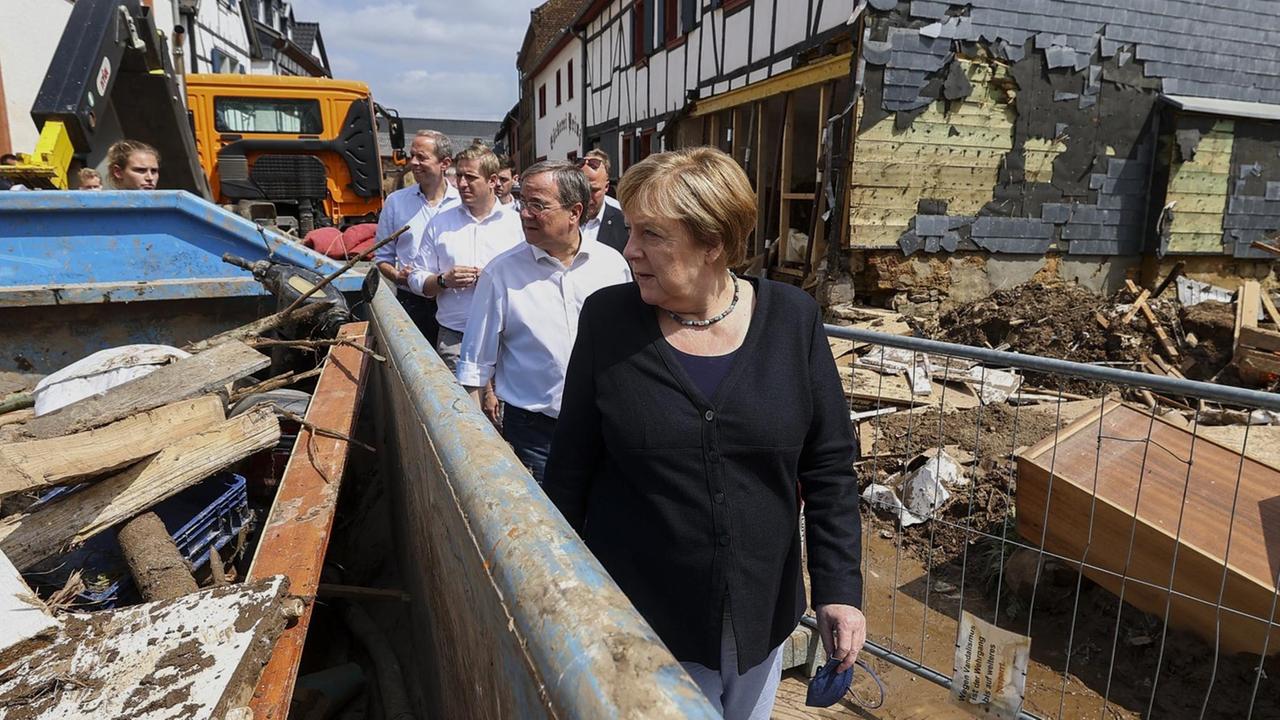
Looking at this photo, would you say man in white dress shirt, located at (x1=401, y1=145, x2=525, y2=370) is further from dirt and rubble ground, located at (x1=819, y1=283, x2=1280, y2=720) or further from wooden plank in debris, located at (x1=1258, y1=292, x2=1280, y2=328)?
wooden plank in debris, located at (x1=1258, y1=292, x2=1280, y2=328)

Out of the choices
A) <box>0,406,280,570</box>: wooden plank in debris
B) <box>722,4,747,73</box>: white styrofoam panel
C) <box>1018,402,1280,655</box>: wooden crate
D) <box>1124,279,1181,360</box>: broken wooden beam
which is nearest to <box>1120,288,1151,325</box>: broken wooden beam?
<box>1124,279,1181,360</box>: broken wooden beam

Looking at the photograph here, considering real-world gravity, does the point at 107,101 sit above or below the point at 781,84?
below

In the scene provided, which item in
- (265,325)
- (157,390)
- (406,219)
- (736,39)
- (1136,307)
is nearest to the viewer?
(157,390)

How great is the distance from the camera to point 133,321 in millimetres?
4238

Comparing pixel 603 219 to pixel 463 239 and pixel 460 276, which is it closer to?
pixel 463 239

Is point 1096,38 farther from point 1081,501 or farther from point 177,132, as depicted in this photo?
point 177,132

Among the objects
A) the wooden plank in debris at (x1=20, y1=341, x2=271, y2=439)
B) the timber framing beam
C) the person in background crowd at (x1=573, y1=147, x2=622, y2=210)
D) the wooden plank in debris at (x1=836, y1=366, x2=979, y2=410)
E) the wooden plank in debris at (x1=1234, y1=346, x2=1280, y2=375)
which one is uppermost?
the timber framing beam

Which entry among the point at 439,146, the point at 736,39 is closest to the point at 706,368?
the point at 439,146

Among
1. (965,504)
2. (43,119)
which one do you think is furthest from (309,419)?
(965,504)

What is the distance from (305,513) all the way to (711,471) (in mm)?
1418

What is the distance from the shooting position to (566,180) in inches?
119

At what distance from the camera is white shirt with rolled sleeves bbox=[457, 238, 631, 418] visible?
3004 millimetres

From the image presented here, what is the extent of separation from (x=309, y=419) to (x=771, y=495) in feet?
6.73

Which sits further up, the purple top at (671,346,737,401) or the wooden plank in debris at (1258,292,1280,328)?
the purple top at (671,346,737,401)
